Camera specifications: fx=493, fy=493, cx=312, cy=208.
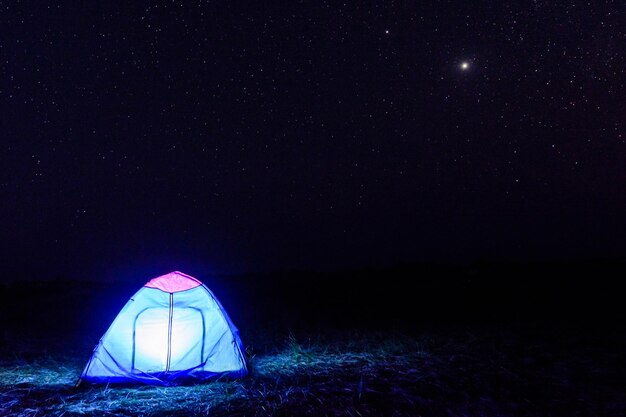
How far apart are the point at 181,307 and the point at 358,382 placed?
2.91 metres

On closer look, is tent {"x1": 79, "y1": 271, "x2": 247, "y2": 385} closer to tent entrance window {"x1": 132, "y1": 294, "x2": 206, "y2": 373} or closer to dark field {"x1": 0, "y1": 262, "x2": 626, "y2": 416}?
tent entrance window {"x1": 132, "y1": 294, "x2": 206, "y2": 373}

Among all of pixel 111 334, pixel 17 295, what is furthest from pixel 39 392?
pixel 17 295

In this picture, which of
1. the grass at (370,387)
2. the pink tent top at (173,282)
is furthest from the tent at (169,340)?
the grass at (370,387)

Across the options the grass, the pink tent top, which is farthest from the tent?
the grass

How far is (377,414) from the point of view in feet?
17.4

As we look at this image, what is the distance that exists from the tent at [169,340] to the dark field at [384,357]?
1.11 ft

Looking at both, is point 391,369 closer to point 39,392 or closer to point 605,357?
point 605,357

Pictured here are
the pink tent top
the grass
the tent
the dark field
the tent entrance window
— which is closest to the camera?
the grass

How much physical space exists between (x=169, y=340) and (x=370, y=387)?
307 cm

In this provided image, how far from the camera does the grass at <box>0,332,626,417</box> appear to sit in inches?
216

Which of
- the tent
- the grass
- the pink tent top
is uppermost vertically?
the pink tent top

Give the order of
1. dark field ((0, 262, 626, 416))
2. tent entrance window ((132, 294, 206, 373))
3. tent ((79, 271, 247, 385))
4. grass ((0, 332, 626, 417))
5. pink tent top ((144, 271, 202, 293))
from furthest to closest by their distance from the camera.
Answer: pink tent top ((144, 271, 202, 293)), tent entrance window ((132, 294, 206, 373)), tent ((79, 271, 247, 385)), dark field ((0, 262, 626, 416)), grass ((0, 332, 626, 417))

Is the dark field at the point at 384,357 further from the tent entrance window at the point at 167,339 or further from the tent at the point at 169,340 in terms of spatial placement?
the tent entrance window at the point at 167,339

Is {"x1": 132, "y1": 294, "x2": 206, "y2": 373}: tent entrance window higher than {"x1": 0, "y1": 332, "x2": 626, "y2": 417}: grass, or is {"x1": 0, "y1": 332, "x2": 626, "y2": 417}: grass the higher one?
{"x1": 132, "y1": 294, "x2": 206, "y2": 373}: tent entrance window
